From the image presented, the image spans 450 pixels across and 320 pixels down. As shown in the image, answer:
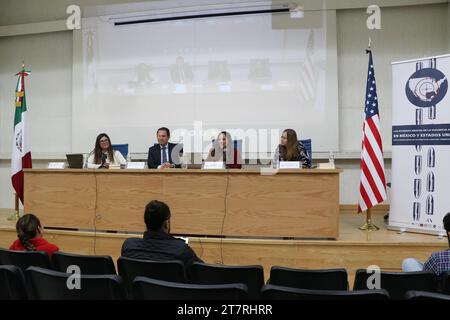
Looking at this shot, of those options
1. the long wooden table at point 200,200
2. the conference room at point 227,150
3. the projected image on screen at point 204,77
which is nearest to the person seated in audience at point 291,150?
the conference room at point 227,150

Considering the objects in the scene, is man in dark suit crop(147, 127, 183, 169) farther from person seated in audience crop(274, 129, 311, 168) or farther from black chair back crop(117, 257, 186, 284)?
black chair back crop(117, 257, 186, 284)

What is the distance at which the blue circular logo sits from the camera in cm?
380

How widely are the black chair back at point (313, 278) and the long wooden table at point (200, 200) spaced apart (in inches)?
56.0

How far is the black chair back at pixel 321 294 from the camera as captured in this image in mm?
1457

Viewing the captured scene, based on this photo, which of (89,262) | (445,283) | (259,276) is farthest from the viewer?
(89,262)

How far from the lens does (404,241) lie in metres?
3.38

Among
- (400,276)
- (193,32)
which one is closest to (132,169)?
(400,276)

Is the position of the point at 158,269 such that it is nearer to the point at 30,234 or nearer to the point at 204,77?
the point at 30,234

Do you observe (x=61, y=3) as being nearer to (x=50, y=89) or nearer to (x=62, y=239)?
(x=50, y=89)

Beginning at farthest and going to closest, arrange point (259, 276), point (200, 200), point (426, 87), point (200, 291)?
point (426, 87), point (200, 200), point (259, 276), point (200, 291)

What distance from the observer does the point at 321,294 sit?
1.47m

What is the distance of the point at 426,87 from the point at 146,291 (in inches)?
139

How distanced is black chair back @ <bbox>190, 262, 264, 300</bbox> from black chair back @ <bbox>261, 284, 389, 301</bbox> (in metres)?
0.40

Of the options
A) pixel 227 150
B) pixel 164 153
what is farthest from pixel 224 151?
pixel 164 153
